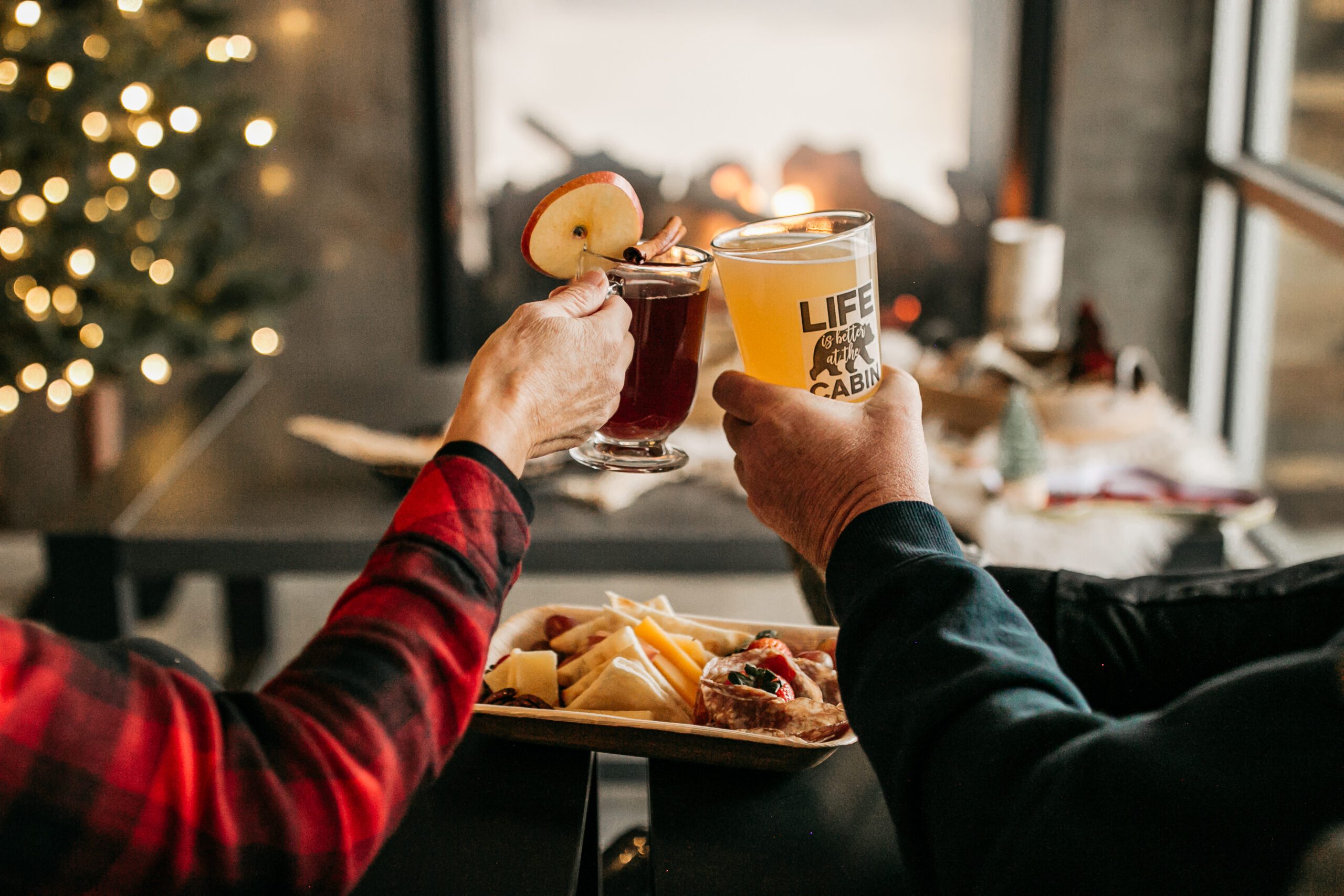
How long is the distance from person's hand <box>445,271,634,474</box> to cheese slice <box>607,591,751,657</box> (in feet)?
0.68

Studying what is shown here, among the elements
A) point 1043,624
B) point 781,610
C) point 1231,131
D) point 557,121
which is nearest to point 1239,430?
point 1231,131

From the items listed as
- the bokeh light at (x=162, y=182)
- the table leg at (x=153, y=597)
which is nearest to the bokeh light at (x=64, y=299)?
the bokeh light at (x=162, y=182)

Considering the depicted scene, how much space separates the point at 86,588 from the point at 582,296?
131 cm

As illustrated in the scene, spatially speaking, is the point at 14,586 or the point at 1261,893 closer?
the point at 1261,893

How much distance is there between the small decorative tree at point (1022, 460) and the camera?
1891 mm

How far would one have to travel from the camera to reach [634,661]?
943mm

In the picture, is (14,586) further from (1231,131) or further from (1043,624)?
(1231,131)

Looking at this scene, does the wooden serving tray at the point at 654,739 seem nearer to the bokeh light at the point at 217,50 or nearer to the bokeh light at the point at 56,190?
the bokeh light at the point at 56,190

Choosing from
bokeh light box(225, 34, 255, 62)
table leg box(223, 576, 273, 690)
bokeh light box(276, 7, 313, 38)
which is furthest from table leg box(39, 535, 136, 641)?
bokeh light box(276, 7, 313, 38)

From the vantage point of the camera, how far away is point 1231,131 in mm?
3467

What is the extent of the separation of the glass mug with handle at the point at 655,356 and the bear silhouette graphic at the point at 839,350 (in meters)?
0.13

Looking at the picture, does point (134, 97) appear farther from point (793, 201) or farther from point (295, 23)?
point (793, 201)

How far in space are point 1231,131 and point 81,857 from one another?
3.66 m

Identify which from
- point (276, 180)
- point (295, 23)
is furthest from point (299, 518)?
point (295, 23)
